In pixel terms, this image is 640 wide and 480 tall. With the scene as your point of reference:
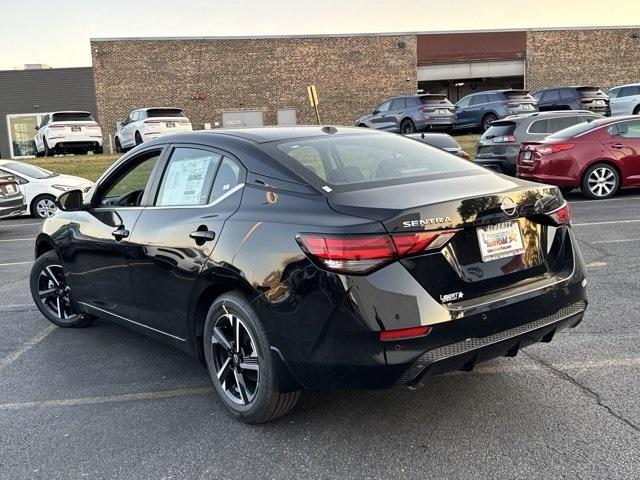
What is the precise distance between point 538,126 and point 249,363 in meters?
12.3

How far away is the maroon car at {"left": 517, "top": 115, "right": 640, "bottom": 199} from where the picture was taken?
12039 millimetres

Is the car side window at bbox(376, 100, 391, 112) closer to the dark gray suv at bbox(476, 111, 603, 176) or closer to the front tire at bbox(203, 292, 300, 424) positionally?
the dark gray suv at bbox(476, 111, 603, 176)

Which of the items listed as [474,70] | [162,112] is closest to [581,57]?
[474,70]

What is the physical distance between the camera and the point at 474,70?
37969mm

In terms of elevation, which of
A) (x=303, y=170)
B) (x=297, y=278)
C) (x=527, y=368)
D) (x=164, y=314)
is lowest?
(x=527, y=368)

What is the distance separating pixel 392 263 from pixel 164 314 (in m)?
1.78

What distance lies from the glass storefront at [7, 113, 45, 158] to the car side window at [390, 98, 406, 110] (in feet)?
74.9

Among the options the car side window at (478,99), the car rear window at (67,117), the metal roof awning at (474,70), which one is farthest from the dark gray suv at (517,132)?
the metal roof awning at (474,70)

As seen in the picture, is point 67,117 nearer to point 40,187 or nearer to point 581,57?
point 40,187

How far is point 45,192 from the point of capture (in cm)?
1407

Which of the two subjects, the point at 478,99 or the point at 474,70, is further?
the point at 474,70

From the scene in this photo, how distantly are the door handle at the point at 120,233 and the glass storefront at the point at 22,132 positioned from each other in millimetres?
36057

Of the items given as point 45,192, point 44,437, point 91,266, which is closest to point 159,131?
point 45,192

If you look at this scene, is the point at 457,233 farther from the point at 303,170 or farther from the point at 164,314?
the point at 164,314
